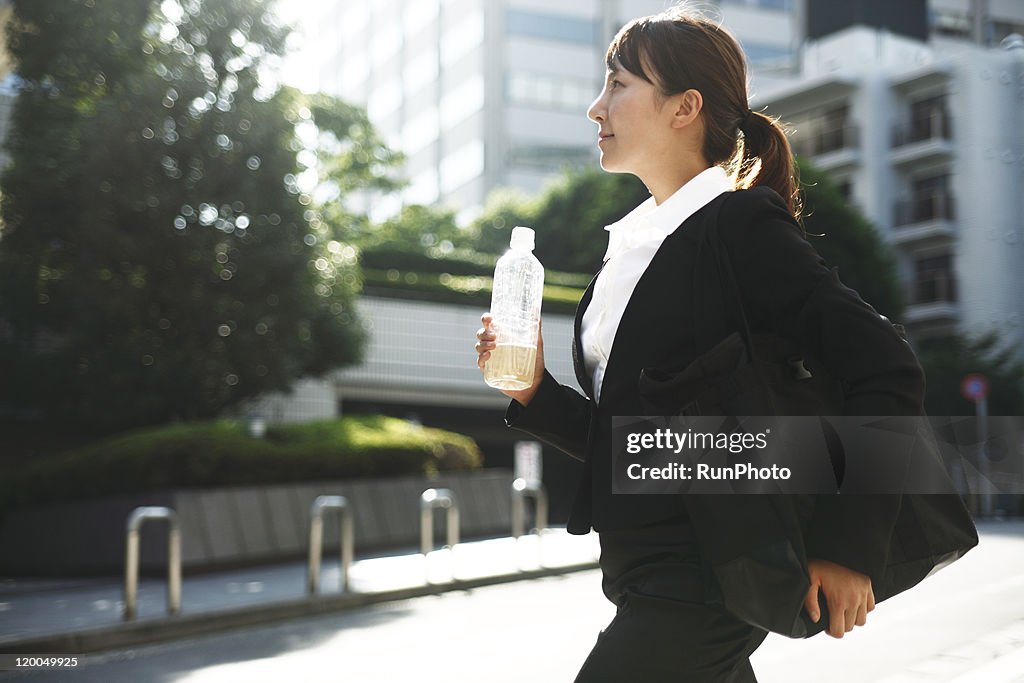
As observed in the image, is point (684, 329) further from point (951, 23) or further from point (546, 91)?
point (546, 91)

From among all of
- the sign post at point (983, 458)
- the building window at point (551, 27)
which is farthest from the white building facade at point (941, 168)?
the building window at point (551, 27)

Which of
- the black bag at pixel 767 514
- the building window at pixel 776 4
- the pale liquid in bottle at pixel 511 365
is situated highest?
the building window at pixel 776 4

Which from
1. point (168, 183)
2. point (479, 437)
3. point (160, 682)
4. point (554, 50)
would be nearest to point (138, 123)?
point (168, 183)

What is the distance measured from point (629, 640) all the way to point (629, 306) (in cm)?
59

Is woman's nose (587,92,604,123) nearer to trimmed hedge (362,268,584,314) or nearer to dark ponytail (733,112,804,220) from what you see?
dark ponytail (733,112,804,220)

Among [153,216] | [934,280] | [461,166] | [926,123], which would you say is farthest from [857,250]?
[461,166]

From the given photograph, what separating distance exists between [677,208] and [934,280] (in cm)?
4171

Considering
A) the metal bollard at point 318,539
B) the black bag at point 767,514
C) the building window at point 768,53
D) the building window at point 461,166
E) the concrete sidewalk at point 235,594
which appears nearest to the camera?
the black bag at point 767,514

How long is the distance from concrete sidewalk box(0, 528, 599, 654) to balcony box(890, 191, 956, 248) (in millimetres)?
28250

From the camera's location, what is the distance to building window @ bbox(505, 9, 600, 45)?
2351 inches

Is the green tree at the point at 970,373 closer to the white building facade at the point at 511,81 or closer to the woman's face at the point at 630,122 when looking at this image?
the white building facade at the point at 511,81

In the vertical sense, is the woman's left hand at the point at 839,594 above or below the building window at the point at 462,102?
below

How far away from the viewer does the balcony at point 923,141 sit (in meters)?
41.2

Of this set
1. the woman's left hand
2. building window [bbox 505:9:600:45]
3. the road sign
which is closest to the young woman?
the woman's left hand
